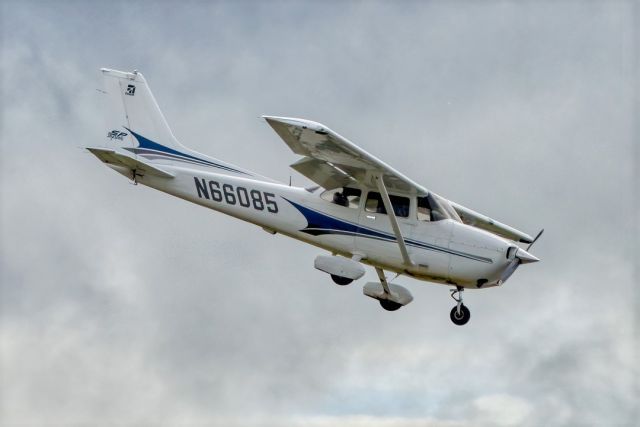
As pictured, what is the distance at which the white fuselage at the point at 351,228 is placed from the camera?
2189cm

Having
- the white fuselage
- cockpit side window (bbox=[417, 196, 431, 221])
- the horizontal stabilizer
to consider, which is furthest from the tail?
cockpit side window (bbox=[417, 196, 431, 221])

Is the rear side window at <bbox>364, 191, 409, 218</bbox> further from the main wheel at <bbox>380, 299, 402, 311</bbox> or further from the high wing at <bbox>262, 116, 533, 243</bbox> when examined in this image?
the main wheel at <bbox>380, 299, 402, 311</bbox>

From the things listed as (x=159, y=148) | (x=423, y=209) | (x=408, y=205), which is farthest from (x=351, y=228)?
(x=159, y=148)

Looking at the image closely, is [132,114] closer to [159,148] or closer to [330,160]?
[159,148]

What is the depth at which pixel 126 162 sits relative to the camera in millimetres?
23438

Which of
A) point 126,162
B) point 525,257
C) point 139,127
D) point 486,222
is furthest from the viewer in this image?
point 486,222

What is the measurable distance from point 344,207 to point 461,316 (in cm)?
307

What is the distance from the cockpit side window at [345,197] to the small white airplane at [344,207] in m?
0.02

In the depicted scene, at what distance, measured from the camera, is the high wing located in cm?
2011

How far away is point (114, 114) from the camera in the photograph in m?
24.5

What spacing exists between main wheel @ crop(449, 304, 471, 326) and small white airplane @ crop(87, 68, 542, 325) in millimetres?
19

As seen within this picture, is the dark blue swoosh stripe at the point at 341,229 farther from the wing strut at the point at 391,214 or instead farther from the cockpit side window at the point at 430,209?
the cockpit side window at the point at 430,209

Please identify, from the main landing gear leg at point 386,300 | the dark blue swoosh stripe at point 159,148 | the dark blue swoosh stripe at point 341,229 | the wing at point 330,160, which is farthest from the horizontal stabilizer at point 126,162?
the main landing gear leg at point 386,300

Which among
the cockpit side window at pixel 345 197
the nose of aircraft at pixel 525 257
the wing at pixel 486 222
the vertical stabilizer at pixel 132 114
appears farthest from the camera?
the wing at pixel 486 222
